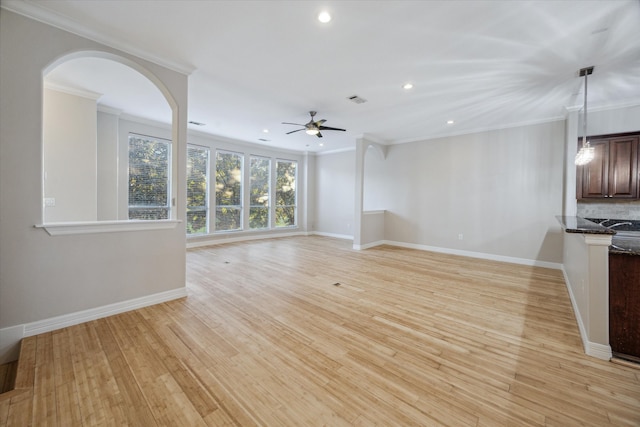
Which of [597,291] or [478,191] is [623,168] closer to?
[478,191]

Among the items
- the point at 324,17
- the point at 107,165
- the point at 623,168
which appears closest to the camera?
the point at 324,17

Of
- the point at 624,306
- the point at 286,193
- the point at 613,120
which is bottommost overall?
the point at 624,306

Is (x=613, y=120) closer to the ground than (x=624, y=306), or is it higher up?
higher up

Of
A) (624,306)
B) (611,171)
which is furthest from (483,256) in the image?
(624,306)

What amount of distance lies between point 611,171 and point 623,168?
13 cm

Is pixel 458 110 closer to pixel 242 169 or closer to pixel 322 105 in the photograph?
pixel 322 105

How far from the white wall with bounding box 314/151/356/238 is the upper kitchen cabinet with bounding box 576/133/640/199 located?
514 cm

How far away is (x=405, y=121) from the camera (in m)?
5.40

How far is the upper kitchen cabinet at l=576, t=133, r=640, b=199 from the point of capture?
13.2 feet

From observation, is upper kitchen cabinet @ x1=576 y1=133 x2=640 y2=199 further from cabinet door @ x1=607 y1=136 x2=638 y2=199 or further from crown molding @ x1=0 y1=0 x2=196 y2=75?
crown molding @ x1=0 y1=0 x2=196 y2=75

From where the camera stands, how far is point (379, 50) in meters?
2.84

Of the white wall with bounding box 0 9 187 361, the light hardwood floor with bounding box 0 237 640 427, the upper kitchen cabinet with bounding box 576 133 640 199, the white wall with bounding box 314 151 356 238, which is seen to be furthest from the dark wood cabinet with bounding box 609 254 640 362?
the white wall with bounding box 314 151 356 238

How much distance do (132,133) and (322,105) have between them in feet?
13.9

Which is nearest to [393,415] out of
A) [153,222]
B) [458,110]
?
[153,222]
